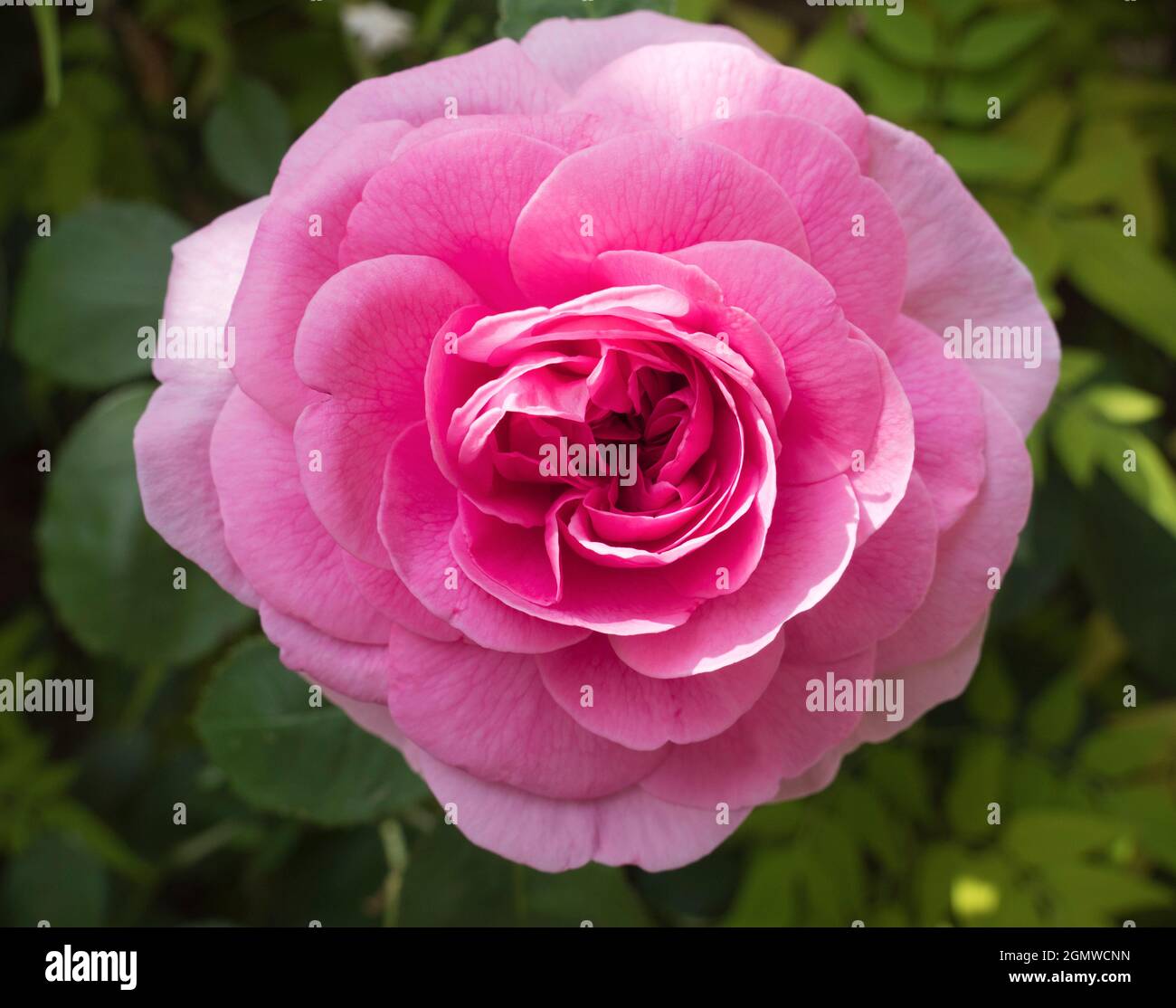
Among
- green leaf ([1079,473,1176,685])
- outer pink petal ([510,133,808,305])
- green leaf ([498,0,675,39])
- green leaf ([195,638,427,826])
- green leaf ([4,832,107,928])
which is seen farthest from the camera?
green leaf ([1079,473,1176,685])

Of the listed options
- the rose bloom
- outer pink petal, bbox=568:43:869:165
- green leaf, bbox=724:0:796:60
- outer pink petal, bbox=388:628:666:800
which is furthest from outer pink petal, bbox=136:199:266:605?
green leaf, bbox=724:0:796:60

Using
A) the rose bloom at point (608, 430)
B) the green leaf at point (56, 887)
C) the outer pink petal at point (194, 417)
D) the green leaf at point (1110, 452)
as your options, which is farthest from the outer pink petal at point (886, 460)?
the green leaf at point (56, 887)

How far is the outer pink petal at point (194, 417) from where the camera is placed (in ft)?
1.86

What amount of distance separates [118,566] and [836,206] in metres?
0.70

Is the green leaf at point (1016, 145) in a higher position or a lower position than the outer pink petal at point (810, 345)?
higher

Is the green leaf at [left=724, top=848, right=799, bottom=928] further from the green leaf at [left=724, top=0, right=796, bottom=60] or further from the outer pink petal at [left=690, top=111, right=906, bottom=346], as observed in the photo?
the green leaf at [left=724, top=0, right=796, bottom=60]

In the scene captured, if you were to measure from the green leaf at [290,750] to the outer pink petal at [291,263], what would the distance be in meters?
0.32

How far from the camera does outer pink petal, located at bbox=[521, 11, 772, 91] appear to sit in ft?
1.85

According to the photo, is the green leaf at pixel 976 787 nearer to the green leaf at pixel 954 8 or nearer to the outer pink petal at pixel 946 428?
the outer pink petal at pixel 946 428

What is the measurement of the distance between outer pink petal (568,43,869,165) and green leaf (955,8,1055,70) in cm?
52

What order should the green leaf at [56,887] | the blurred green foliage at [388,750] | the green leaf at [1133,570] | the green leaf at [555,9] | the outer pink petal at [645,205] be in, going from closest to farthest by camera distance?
the outer pink petal at [645,205], the green leaf at [555,9], the blurred green foliage at [388,750], the green leaf at [56,887], the green leaf at [1133,570]

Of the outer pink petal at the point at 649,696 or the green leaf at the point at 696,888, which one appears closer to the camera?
the outer pink petal at the point at 649,696

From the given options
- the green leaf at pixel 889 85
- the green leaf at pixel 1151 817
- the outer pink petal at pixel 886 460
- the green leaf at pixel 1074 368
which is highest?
the green leaf at pixel 889 85
